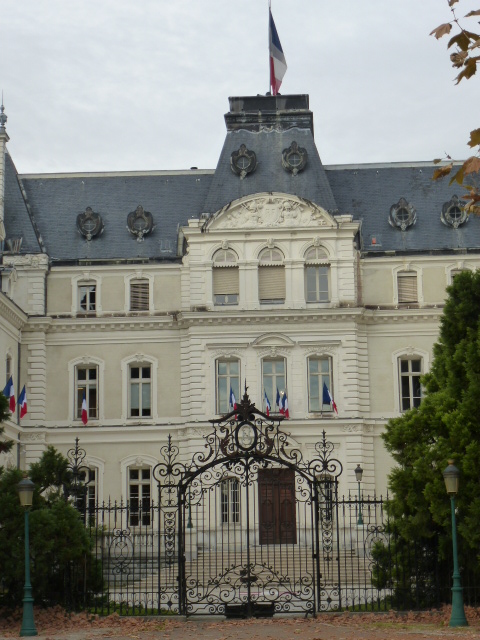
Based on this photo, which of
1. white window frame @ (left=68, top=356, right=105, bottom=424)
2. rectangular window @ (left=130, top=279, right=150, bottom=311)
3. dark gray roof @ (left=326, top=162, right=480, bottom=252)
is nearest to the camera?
white window frame @ (left=68, top=356, right=105, bottom=424)

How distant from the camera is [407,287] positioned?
45.6m

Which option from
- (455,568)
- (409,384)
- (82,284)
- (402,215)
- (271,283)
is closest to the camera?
(455,568)

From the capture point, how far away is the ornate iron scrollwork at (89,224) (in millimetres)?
47188

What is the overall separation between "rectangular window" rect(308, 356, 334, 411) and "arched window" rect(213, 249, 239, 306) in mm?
3968

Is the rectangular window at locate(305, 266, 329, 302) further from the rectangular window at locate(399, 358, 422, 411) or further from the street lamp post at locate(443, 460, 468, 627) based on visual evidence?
the street lamp post at locate(443, 460, 468, 627)

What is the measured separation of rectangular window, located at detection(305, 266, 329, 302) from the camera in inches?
1750

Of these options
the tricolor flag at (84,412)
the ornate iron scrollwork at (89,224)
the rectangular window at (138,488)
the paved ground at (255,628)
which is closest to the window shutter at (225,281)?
the ornate iron scrollwork at (89,224)

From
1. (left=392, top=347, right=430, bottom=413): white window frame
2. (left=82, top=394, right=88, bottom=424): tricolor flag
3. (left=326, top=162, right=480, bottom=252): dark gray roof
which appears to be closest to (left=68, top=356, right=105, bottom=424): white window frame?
(left=82, top=394, right=88, bottom=424): tricolor flag

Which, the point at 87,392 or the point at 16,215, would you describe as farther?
the point at 16,215

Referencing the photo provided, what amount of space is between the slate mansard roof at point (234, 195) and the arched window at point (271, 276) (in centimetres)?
292

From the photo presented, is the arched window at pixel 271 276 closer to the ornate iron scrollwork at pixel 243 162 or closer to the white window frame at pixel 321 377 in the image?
the white window frame at pixel 321 377

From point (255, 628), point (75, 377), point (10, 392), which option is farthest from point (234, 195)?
point (255, 628)

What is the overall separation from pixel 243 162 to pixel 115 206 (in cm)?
599

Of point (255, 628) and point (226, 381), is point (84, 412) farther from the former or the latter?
point (255, 628)
